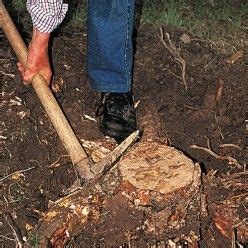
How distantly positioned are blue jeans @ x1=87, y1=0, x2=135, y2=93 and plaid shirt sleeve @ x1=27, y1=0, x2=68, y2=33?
0.75 ft

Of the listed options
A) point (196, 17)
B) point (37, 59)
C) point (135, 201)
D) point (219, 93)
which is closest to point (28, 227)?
point (135, 201)

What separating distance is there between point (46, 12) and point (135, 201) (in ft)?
3.12

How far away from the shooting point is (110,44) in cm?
264

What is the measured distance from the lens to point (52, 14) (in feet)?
7.68

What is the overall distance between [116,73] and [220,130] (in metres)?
0.72

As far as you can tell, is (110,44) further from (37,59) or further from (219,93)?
(219,93)

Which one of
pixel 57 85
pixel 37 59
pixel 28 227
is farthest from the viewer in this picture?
pixel 57 85

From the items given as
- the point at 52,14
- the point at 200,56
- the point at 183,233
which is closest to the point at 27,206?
the point at 183,233

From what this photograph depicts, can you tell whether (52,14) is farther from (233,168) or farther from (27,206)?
(233,168)

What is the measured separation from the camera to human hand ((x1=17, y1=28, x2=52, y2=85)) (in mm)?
2528

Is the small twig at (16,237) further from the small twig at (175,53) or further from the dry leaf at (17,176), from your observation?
the small twig at (175,53)

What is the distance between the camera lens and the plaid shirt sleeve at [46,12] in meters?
2.31

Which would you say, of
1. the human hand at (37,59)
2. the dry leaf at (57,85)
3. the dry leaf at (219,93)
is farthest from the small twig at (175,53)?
the human hand at (37,59)

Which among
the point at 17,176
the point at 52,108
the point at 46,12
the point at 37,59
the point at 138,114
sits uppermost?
the point at 46,12
